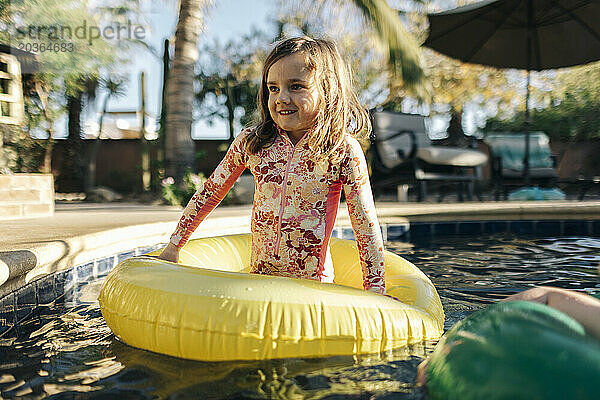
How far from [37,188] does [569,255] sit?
171 inches

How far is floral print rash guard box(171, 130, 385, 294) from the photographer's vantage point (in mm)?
2004

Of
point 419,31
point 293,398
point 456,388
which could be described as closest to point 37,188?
point 293,398

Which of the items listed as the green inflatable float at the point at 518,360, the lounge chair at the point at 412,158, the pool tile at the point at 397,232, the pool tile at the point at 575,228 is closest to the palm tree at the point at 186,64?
the lounge chair at the point at 412,158

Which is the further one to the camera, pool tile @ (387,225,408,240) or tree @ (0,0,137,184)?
tree @ (0,0,137,184)

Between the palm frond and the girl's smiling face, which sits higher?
the palm frond

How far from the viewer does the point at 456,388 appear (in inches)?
43.9

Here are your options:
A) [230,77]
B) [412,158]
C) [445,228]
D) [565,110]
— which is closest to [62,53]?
[230,77]

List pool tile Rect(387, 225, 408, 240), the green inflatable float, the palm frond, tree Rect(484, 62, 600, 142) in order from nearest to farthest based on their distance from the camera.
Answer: the green inflatable float → pool tile Rect(387, 225, 408, 240) → the palm frond → tree Rect(484, 62, 600, 142)

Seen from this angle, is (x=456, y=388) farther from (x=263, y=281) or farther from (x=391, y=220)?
(x=391, y=220)

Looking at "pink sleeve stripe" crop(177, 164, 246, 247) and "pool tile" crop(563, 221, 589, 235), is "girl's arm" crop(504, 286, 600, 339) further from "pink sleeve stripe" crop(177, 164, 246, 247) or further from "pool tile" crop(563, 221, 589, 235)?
"pool tile" crop(563, 221, 589, 235)

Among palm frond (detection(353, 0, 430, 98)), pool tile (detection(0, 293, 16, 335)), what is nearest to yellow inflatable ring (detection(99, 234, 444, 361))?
pool tile (detection(0, 293, 16, 335))

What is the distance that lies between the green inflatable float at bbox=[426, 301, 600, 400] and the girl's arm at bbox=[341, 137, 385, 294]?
717 mm

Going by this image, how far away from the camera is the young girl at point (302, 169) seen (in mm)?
1995

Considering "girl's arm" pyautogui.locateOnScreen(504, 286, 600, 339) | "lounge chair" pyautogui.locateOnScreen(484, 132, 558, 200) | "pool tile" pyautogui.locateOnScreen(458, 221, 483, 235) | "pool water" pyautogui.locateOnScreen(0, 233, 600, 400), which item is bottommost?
"pool water" pyautogui.locateOnScreen(0, 233, 600, 400)
